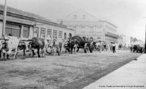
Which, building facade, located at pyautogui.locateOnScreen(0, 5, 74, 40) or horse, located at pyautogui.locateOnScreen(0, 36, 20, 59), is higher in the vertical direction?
building facade, located at pyautogui.locateOnScreen(0, 5, 74, 40)

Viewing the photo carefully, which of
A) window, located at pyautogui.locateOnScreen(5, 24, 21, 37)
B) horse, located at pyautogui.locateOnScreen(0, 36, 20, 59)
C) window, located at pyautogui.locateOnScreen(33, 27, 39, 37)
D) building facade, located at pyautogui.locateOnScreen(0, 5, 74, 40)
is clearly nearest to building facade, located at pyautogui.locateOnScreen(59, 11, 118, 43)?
building facade, located at pyautogui.locateOnScreen(0, 5, 74, 40)

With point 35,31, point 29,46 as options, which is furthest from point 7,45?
point 35,31

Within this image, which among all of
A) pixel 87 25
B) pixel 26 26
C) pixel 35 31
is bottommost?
pixel 35 31

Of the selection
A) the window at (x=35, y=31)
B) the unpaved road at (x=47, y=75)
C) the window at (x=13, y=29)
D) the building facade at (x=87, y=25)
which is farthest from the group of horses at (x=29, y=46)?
the building facade at (x=87, y=25)

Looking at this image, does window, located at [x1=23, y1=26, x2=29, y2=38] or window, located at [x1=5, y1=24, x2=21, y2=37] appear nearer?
window, located at [x1=5, y1=24, x2=21, y2=37]

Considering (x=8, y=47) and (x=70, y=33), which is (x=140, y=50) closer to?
(x=70, y=33)

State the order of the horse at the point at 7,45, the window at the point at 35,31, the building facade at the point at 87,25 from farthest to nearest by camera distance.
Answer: the building facade at the point at 87,25 < the window at the point at 35,31 < the horse at the point at 7,45

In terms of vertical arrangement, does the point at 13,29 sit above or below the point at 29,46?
above

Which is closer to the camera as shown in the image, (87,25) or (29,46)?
(29,46)

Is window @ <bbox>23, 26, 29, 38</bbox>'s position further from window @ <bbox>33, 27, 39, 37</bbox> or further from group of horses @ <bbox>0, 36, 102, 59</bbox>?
group of horses @ <bbox>0, 36, 102, 59</bbox>

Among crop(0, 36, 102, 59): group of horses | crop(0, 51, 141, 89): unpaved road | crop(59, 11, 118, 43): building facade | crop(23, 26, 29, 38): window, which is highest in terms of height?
crop(59, 11, 118, 43): building facade

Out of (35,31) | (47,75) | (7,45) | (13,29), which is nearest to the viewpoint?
(47,75)

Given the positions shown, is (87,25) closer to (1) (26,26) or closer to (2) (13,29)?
(1) (26,26)

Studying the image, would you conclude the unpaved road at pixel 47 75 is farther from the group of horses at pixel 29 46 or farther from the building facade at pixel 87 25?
the building facade at pixel 87 25
